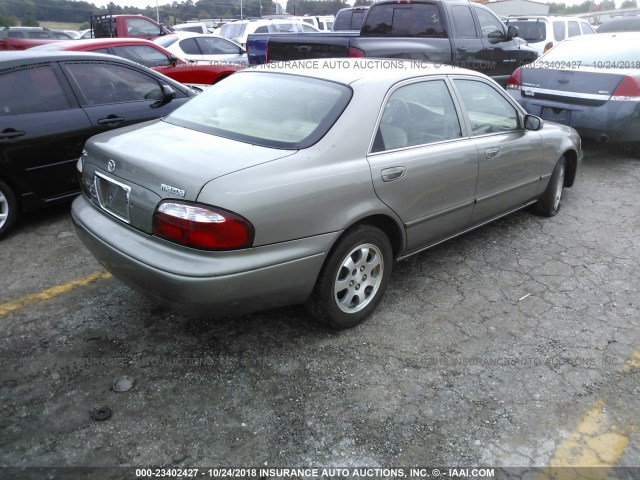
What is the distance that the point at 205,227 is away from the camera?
2.44m

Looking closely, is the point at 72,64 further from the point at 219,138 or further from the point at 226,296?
the point at 226,296

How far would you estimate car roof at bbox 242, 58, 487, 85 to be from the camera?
3.29 meters

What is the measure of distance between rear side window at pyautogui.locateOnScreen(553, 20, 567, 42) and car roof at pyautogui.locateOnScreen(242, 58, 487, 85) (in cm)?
1175

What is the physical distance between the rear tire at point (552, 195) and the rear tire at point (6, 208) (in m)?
4.68

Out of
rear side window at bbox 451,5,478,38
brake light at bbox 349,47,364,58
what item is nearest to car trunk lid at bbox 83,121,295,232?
brake light at bbox 349,47,364,58

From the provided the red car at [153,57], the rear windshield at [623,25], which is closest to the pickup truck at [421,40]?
the red car at [153,57]

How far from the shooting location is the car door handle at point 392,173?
10.0 feet

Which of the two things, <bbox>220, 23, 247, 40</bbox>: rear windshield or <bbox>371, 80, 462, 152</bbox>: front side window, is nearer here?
<bbox>371, 80, 462, 152</bbox>: front side window

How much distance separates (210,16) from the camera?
4459 centimetres

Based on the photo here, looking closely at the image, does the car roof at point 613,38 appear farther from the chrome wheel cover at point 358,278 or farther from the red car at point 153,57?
the chrome wheel cover at point 358,278

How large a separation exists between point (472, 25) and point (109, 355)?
7649mm

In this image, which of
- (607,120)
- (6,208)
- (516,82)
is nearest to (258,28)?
(516,82)

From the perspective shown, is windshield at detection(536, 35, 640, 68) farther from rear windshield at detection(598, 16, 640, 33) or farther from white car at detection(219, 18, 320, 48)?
white car at detection(219, 18, 320, 48)

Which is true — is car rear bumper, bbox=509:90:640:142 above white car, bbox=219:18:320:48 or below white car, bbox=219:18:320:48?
below
